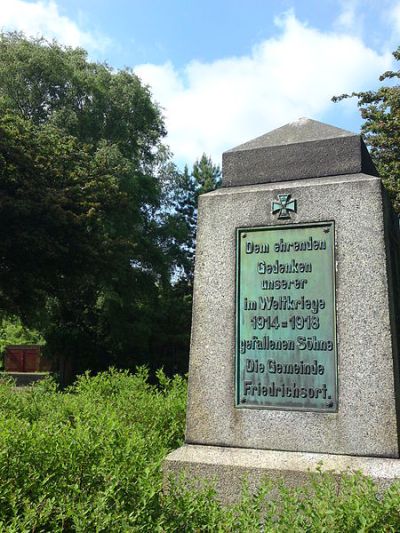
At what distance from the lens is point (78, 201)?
21.5 metres

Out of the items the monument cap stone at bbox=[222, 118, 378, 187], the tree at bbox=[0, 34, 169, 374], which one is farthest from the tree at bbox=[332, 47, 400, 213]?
the monument cap stone at bbox=[222, 118, 378, 187]

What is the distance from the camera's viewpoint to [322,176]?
4.35 m

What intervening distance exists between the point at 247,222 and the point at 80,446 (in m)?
2.01

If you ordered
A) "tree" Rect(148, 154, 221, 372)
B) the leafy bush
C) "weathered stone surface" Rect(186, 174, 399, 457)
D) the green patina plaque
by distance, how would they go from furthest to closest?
1. "tree" Rect(148, 154, 221, 372)
2. the green patina plaque
3. "weathered stone surface" Rect(186, 174, 399, 457)
4. the leafy bush

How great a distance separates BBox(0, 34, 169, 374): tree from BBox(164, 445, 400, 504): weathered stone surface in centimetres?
1620

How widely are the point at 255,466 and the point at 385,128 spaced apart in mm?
19532

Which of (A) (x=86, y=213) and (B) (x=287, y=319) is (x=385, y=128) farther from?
(B) (x=287, y=319)

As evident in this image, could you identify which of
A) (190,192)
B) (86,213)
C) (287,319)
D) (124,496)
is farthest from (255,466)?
(190,192)

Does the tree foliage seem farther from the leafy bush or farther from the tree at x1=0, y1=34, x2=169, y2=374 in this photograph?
the leafy bush

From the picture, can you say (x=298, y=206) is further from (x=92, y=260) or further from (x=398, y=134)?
(x=398, y=134)

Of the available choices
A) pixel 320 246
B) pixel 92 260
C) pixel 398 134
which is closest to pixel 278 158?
pixel 320 246

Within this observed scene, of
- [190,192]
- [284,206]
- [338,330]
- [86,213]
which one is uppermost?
[190,192]

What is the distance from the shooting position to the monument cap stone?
14.1 ft

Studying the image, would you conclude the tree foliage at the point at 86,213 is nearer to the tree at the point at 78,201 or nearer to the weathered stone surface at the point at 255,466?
the tree at the point at 78,201
